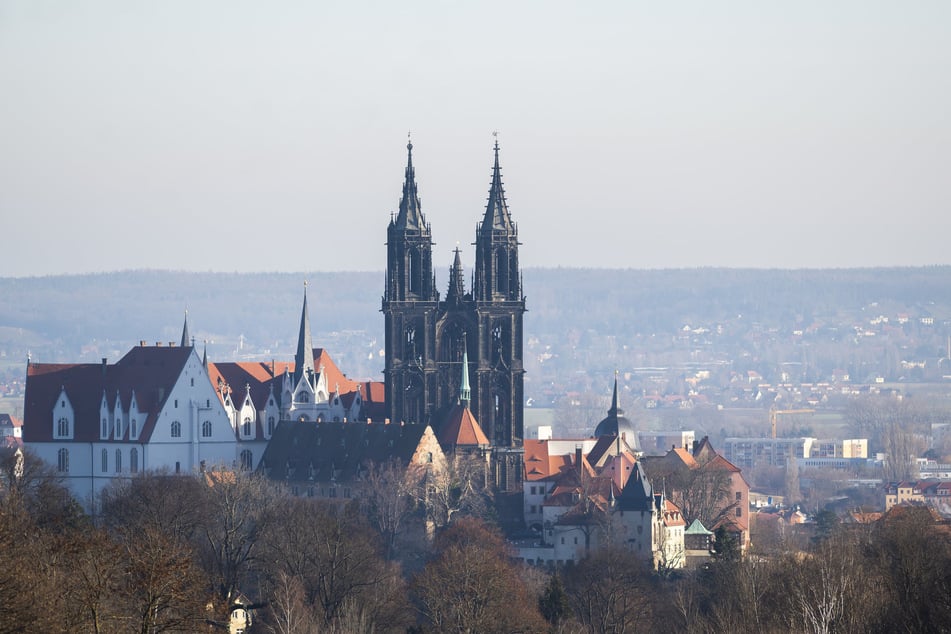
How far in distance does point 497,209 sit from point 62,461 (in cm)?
2757

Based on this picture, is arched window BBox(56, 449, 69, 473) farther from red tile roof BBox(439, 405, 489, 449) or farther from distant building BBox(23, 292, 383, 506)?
red tile roof BBox(439, 405, 489, 449)

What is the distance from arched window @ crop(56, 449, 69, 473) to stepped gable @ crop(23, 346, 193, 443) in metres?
0.98

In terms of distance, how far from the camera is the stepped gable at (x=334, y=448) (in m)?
143

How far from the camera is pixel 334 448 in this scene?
14700 centimetres

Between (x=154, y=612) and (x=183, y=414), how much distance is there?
287 feet

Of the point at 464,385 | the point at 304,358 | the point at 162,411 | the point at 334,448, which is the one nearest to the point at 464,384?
the point at 464,385

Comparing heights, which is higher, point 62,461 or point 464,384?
point 464,384

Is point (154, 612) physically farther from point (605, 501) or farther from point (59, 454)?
point (59, 454)

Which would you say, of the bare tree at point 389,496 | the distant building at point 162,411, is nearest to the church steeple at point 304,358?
the distant building at point 162,411

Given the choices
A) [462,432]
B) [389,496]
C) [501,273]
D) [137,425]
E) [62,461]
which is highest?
[501,273]

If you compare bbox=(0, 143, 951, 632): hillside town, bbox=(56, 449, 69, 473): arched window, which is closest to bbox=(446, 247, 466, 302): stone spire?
bbox=(0, 143, 951, 632): hillside town

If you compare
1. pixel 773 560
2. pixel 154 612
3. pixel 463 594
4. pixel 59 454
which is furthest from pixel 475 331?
pixel 154 612

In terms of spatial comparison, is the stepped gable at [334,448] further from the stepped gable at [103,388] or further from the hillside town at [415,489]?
the stepped gable at [103,388]

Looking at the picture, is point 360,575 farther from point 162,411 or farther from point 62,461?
point 62,461
